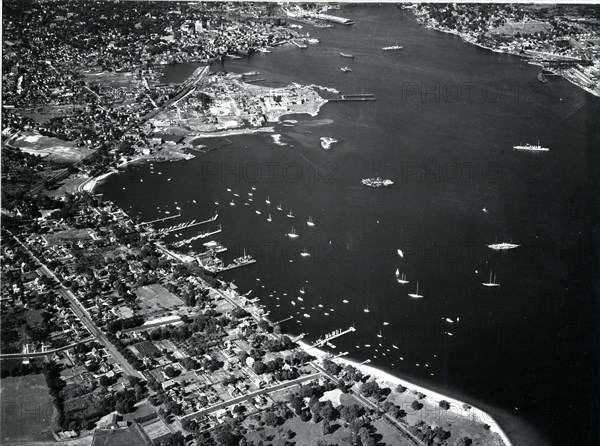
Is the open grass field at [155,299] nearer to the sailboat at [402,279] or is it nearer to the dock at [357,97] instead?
the sailboat at [402,279]

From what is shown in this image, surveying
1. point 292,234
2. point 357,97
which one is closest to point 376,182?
point 292,234

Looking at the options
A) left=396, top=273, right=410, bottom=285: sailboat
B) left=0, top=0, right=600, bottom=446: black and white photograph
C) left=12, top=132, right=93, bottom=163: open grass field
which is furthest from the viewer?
left=12, top=132, right=93, bottom=163: open grass field

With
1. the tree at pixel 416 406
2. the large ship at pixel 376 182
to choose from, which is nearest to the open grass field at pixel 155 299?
the tree at pixel 416 406

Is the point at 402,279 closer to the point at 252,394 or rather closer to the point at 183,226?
the point at 252,394

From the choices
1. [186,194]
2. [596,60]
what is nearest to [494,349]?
[186,194]

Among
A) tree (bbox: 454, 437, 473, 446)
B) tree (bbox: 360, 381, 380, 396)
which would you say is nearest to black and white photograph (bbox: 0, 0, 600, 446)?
tree (bbox: 360, 381, 380, 396)

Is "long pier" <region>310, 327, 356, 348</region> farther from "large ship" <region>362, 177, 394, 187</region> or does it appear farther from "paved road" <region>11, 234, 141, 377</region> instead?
"large ship" <region>362, 177, 394, 187</region>
